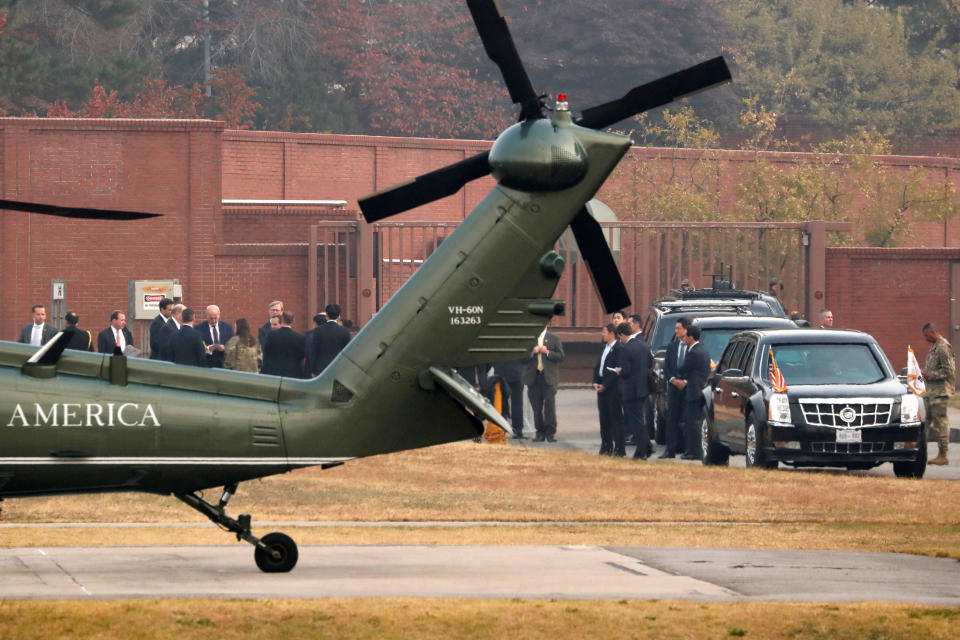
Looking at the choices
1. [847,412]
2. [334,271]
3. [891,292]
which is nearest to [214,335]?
[847,412]

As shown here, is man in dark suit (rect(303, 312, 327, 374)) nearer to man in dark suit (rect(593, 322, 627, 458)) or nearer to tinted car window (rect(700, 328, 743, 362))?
man in dark suit (rect(593, 322, 627, 458))

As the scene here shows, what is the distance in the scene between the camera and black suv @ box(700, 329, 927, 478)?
70.2 ft

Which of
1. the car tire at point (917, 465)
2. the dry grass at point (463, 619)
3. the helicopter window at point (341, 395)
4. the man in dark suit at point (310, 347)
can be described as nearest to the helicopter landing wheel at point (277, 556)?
the helicopter window at point (341, 395)

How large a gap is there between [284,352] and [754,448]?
6.95m

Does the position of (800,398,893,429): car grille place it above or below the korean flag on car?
below

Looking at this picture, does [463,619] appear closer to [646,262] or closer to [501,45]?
[501,45]

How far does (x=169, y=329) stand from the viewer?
84.4ft

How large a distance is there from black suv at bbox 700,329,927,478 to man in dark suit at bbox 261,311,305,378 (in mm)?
6110

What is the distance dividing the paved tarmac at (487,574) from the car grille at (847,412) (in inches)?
289

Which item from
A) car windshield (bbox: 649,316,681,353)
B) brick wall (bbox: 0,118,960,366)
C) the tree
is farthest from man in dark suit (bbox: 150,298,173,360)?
the tree

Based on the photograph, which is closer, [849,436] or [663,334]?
[849,436]

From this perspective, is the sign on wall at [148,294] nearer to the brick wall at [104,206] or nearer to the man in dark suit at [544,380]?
the brick wall at [104,206]

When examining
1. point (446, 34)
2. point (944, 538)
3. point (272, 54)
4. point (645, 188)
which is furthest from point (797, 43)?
point (944, 538)

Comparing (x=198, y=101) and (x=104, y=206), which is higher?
(x=198, y=101)
